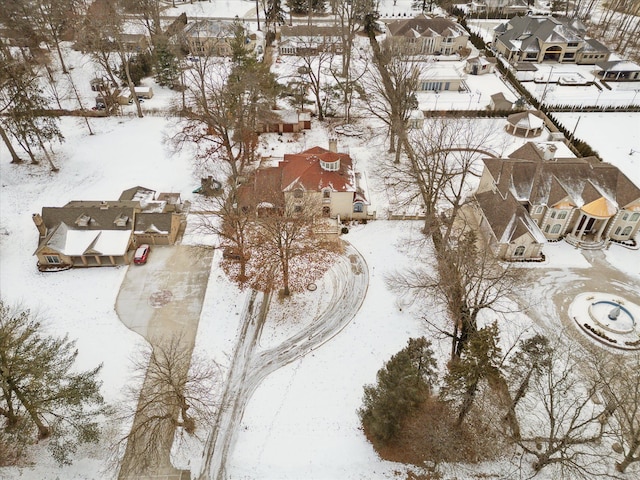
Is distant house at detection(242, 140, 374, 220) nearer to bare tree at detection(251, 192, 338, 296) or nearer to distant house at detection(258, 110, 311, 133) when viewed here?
bare tree at detection(251, 192, 338, 296)

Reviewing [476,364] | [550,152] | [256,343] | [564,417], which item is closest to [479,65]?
[550,152]

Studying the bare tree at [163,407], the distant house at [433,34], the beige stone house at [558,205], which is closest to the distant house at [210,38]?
the distant house at [433,34]

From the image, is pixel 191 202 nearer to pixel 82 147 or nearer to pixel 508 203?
pixel 82 147

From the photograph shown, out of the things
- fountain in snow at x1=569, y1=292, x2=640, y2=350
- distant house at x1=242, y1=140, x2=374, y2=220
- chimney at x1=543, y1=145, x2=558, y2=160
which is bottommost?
fountain in snow at x1=569, y1=292, x2=640, y2=350

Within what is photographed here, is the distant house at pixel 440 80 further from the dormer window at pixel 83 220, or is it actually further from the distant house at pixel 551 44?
the dormer window at pixel 83 220

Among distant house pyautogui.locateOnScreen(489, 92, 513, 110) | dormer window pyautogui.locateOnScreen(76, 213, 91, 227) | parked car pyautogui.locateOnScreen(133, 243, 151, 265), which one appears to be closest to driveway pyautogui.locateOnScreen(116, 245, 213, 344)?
parked car pyautogui.locateOnScreen(133, 243, 151, 265)

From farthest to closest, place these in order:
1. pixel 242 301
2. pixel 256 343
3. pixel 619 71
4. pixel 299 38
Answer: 1. pixel 299 38
2. pixel 619 71
3. pixel 242 301
4. pixel 256 343

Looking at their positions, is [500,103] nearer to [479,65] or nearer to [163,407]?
[479,65]
